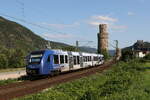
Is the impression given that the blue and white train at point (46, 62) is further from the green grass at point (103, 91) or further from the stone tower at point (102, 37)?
the stone tower at point (102, 37)

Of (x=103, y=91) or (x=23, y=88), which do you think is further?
(x=23, y=88)

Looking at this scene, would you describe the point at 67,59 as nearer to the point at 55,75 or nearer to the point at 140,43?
the point at 55,75

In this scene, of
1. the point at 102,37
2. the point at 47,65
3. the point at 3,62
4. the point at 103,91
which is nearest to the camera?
the point at 103,91

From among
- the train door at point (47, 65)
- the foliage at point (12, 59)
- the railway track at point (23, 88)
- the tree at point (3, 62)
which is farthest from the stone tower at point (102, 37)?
the railway track at point (23, 88)

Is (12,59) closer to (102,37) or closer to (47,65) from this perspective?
(47,65)

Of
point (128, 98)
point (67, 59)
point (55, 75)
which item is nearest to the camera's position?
point (128, 98)

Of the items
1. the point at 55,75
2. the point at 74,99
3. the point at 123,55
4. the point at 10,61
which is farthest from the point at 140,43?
the point at 74,99

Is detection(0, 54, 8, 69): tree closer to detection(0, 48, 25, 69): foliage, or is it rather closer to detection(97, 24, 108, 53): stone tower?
detection(0, 48, 25, 69): foliage

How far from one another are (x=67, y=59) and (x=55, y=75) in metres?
3.11

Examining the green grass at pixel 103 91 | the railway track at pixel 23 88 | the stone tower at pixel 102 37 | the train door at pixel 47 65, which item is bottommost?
the railway track at pixel 23 88

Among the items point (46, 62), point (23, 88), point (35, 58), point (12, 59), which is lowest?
point (23, 88)

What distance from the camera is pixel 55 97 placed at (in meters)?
12.5

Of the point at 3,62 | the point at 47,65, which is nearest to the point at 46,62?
the point at 47,65

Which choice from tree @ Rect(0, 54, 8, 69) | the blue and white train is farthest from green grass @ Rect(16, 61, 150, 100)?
tree @ Rect(0, 54, 8, 69)
